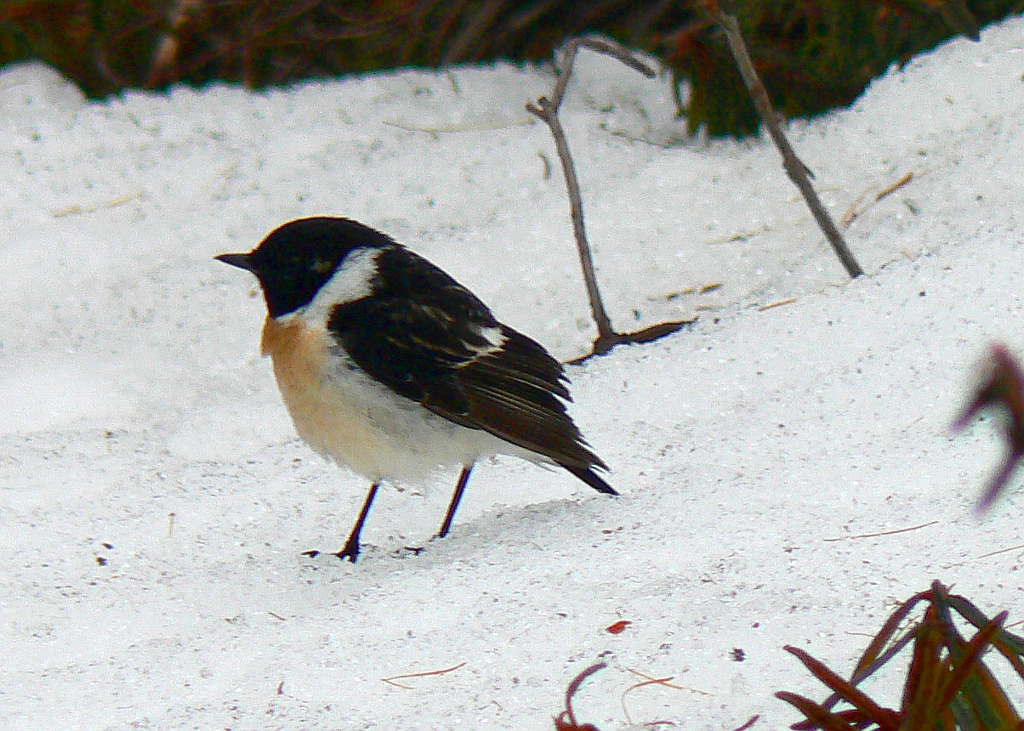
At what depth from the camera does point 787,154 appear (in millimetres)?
4551

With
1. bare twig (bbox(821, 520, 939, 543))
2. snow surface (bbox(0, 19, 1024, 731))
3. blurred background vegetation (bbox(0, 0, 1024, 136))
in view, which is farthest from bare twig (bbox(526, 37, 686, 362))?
bare twig (bbox(821, 520, 939, 543))

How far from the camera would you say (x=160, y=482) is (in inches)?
160

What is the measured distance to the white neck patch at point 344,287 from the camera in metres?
3.82

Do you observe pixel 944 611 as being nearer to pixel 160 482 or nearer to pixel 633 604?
pixel 633 604

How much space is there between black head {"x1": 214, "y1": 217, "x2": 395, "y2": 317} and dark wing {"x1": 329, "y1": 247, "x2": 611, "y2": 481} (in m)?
0.19

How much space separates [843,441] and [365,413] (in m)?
1.39

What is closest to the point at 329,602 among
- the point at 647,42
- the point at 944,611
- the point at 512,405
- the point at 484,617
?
the point at 484,617

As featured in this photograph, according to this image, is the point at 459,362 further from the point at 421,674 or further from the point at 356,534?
the point at 421,674

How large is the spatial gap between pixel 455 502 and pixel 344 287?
0.75 meters

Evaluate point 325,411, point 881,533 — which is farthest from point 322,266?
point 881,533

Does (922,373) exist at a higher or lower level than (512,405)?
higher

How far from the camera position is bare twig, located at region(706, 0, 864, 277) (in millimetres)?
A: 4480

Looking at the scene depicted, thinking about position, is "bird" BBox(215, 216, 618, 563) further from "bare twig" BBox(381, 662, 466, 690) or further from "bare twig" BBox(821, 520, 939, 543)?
"bare twig" BBox(381, 662, 466, 690)

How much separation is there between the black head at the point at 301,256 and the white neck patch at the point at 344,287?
0.08 ft
